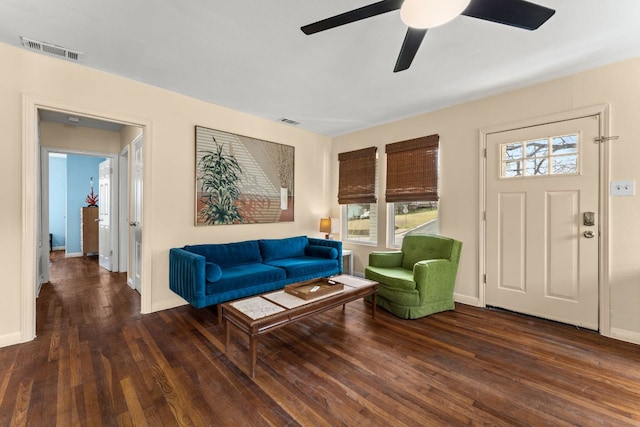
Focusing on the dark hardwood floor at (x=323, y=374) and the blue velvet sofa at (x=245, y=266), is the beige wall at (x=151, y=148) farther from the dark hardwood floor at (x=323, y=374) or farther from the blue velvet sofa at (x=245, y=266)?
the dark hardwood floor at (x=323, y=374)

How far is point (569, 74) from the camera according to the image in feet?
9.02

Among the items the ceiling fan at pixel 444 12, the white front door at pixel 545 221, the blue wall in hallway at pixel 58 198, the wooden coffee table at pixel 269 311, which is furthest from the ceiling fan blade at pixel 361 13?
the blue wall in hallway at pixel 58 198

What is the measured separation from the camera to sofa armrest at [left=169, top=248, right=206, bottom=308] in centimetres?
267

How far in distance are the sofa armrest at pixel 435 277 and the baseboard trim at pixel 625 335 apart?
1373 mm

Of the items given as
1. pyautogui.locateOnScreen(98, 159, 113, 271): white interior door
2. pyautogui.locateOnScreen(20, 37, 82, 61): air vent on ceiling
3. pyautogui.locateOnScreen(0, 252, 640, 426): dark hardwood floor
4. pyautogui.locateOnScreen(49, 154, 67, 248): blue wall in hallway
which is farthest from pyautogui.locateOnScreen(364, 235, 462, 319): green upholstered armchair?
pyautogui.locateOnScreen(49, 154, 67, 248): blue wall in hallway

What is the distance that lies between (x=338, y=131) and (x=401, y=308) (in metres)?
3.09

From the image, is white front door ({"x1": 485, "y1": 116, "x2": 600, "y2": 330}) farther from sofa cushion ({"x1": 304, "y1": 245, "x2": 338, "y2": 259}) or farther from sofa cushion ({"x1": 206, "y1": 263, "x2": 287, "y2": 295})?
sofa cushion ({"x1": 206, "y1": 263, "x2": 287, "y2": 295})

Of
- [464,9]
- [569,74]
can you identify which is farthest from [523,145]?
[464,9]

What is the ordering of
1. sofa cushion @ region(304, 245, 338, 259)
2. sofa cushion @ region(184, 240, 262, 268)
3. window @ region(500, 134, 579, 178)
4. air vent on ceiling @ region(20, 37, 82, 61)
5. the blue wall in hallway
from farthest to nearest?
1. the blue wall in hallway
2. sofa cushion @ region(304, 245, 338, 259)
3. sofa cushion @ region(184, 240, 262, 268)
4. window @ region(500, 134, 579, 178)
5. air vent on ceiling @ region(20, 37, 82, 61)

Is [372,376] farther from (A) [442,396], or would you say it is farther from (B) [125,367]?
(B) [125,367]

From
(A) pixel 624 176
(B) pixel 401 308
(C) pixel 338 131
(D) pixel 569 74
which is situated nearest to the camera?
(A) pixel 624 176

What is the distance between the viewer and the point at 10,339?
2.33 metres

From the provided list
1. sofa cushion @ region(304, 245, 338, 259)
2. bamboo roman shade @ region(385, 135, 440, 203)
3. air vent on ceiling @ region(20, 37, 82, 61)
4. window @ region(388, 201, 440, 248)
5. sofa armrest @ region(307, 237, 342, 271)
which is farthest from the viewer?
sofa armrest @ region(307, 237, 342, 271)

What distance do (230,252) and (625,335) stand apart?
4.07m
